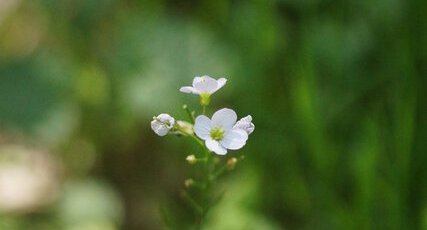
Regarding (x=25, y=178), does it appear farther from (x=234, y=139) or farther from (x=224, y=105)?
(x=234, y=139)

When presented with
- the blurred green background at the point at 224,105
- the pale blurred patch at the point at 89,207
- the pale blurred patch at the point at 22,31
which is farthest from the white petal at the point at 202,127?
the pale blurred patch at the point at 22,31

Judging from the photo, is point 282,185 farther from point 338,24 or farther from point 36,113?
point 36,113

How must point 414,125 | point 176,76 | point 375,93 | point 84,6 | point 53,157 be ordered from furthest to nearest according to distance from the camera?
point 53,157, point 84,6, point 176,76, point 375,93, point 414,125

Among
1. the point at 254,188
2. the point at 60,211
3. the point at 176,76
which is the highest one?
the point at 176,76

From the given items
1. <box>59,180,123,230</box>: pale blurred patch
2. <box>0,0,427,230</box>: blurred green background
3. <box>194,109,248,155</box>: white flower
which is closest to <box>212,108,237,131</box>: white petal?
<box>194,109,248,155</box>: white flower

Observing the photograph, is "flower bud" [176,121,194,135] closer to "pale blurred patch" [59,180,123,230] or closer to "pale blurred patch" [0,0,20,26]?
"pale blurred patch" [59,180,123,230]

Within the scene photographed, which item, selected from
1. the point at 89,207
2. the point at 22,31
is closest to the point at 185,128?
the point at 89,207

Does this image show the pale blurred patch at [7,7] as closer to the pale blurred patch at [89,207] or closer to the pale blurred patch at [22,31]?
the pale blurred patch at [22,31]

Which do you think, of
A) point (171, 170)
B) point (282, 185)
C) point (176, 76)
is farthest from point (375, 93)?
point (171, 170)
